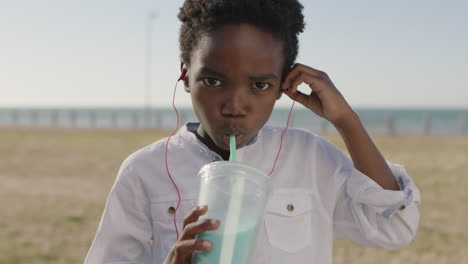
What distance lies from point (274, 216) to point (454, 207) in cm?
657

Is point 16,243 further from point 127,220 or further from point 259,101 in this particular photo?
point 259,101

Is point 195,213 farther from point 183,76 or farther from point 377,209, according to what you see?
point 377,209

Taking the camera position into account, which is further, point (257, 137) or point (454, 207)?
point (454, 207)

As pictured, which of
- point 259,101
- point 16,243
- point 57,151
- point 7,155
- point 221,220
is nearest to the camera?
point 221,220

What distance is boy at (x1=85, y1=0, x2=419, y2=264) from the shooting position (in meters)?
1.65

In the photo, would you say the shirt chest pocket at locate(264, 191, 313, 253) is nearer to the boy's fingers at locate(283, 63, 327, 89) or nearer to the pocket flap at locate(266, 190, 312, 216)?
the pocket flap at locate(266, 190, 312, 216)

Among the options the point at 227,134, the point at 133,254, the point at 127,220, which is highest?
the point at 227,134

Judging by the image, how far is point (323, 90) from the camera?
6.14 ft

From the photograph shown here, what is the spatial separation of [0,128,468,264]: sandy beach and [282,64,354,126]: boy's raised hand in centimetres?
366

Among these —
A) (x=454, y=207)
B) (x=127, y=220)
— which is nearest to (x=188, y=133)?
(x=127, y=220)

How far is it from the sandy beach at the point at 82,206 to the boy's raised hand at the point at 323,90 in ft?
12.0

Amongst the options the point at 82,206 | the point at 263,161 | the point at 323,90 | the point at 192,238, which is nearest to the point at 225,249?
the point at 192,238

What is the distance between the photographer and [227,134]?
5.58 ft

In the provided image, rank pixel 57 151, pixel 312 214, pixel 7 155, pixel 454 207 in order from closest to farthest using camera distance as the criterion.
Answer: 1. pixel 312 214
2. pixel 454 207
3. pixel 7 155
4. pixel 57 151
